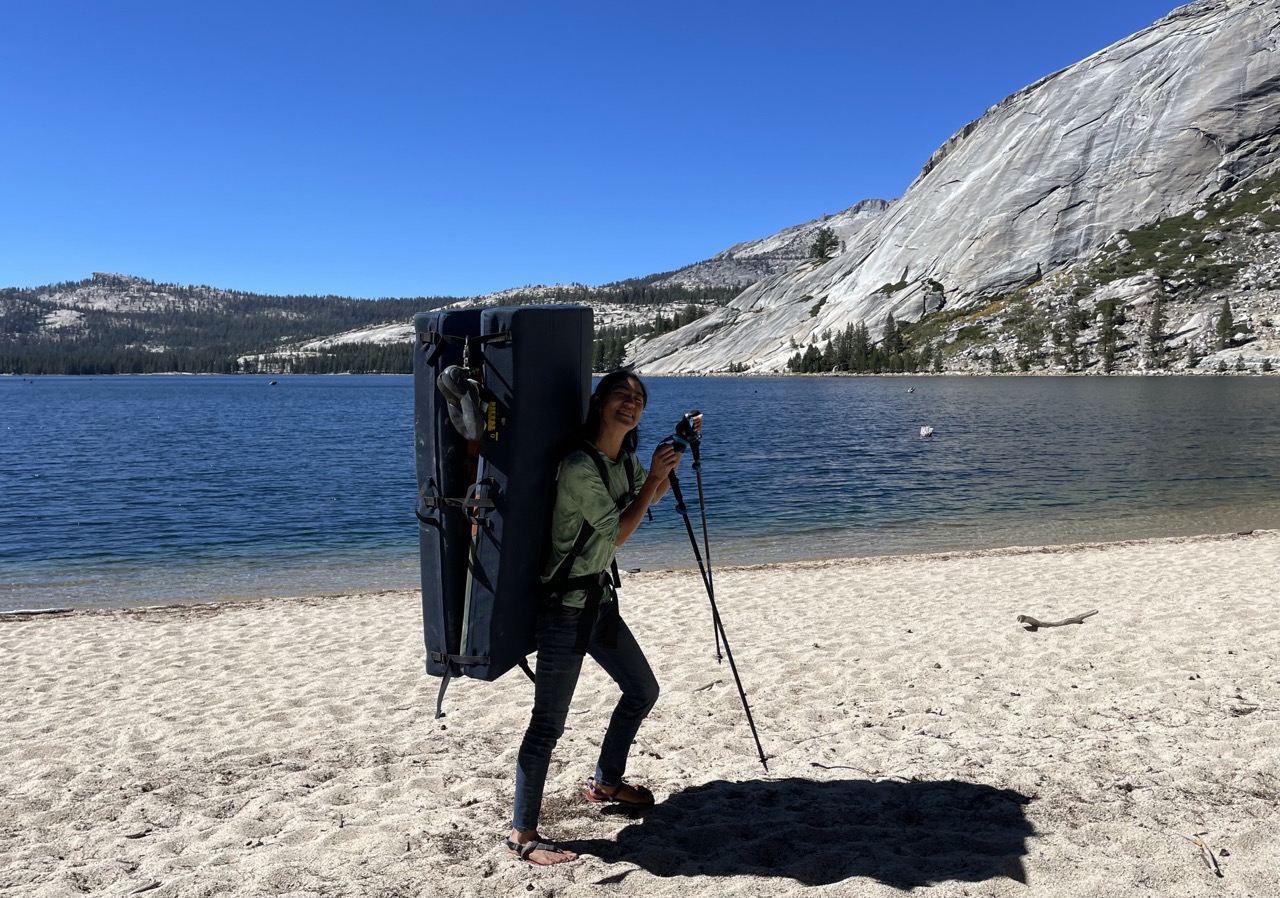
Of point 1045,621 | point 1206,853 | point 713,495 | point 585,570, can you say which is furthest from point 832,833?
point 713,495

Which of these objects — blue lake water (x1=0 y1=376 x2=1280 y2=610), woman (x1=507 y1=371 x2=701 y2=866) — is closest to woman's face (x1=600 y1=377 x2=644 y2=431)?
woman (x1=507 y1=371 x2=701 y2=866)

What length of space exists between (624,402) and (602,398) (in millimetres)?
133

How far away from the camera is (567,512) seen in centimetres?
489

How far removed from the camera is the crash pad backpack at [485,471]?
473 cm

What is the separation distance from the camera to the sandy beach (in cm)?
508

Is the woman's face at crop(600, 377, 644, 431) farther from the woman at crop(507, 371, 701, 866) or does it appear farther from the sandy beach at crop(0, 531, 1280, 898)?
the sandy beach at crop(0, 531, 1280, 898)

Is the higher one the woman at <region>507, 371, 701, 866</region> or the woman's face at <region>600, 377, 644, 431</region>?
the woman's face at <region>600, 377, 644, 431</region>

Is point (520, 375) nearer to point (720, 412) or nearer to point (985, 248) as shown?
point (720, 412)

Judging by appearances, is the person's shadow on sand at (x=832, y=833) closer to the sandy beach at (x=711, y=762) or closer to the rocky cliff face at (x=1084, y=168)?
the sandy beach at (x=711, y=762)

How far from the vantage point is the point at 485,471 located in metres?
4.76

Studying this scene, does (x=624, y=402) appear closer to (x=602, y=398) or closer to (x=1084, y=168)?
(x=602, y=398)

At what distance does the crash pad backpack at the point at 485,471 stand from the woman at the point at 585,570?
15cm

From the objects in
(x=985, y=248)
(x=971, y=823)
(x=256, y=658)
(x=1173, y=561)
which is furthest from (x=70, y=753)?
(x=985, y=248)

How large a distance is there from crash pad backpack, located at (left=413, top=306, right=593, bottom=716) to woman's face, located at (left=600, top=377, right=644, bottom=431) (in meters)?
0.30
